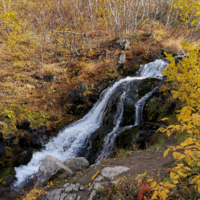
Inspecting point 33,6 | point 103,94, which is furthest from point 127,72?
point 33,6

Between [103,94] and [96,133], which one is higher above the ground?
[103,94]

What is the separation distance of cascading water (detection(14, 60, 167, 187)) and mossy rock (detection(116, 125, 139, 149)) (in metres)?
0.44

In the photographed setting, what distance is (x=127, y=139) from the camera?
232 inches

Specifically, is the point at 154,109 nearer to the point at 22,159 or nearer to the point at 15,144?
the point at 22,159

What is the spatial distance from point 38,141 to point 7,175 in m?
2.27

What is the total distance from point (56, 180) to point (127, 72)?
9779 mm

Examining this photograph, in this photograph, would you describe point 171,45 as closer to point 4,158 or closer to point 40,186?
point 40,186

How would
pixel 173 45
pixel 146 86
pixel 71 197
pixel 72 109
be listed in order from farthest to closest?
pixel 173 45
pixel 72 109
pixel 146 86
pixel 71 197

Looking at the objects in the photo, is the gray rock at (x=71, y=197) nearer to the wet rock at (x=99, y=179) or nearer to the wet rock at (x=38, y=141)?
the wet rock at (x=99, y=179)

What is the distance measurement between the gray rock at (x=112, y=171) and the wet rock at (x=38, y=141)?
18.9ft

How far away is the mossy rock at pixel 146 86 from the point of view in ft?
28.1

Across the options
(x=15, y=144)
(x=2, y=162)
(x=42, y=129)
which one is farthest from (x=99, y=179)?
(x=42, y=129)

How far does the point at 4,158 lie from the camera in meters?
6.89

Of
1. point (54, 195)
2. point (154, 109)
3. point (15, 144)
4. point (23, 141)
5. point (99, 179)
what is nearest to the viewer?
point (99, 179)
